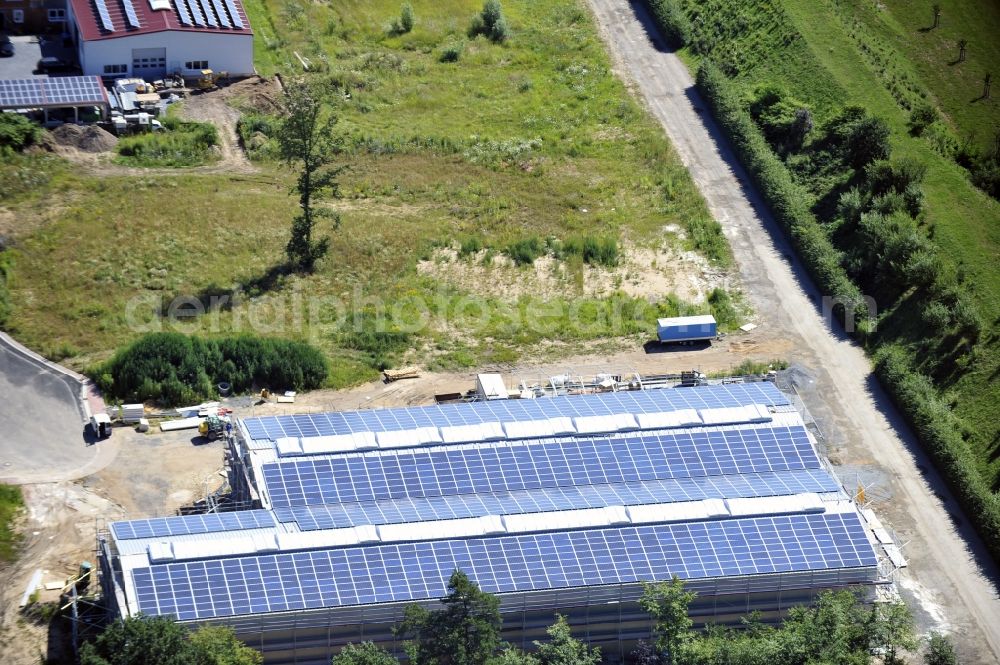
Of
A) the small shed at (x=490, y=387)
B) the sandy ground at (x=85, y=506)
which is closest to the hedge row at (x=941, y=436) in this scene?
the small shed at (x=490, y=387)

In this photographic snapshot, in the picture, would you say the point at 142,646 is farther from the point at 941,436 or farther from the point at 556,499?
the point at 941,436

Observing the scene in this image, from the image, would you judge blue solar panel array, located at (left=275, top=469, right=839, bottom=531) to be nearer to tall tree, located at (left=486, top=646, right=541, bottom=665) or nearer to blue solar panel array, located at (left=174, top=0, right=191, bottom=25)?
tall tree, located at (left=486, top=646, right=541, bottom=665)

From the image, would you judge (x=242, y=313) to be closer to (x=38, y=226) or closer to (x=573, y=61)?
(x=38, y=226)

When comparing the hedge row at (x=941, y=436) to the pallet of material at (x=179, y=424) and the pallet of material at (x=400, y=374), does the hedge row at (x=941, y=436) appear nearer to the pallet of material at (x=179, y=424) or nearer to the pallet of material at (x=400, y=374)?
the pallet of material at (x=400, y=374)

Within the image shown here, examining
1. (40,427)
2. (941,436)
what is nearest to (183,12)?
(40,427)

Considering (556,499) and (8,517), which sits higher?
(556,499)

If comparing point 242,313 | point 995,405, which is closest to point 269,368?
point 242,313
